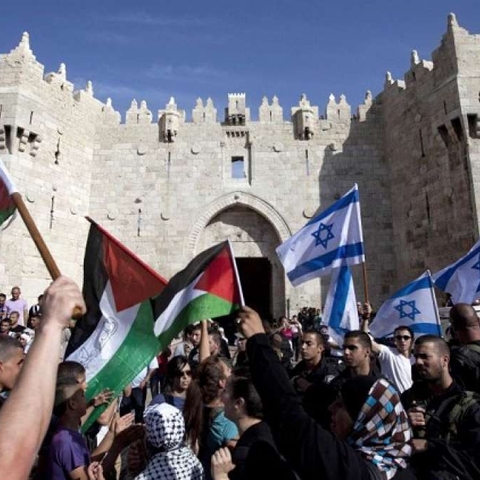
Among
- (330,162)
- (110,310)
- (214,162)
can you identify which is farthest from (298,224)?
(110,310)

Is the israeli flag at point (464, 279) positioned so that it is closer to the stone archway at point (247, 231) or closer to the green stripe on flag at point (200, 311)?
the green stripe on flag at point (200, 311)

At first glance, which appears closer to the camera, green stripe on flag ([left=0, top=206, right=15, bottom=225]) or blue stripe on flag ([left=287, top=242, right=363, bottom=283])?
green stripe on flag ([left=0, top=206, right=15, bottom=225])

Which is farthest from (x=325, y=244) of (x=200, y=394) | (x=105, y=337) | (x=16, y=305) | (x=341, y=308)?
(x=16, y=305)

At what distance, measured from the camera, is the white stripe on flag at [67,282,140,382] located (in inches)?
122

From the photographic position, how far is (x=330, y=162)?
15.9 metres

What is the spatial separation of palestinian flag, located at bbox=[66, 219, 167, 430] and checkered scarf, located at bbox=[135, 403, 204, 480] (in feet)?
2.39

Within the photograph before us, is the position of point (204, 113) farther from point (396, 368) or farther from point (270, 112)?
point (396, 368)

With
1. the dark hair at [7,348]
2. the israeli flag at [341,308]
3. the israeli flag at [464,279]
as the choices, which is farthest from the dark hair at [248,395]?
the israeli flag at [464,279]

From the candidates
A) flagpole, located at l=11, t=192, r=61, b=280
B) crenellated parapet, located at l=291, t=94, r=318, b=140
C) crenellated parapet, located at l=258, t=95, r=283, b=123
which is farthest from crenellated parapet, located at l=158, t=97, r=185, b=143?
flagpole, located at l=11, t=192, r=61, b=280

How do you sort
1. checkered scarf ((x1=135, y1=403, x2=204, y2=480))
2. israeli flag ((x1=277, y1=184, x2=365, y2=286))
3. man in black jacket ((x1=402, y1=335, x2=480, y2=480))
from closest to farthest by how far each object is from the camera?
1. man in black jacket ((x1=402, y1=335, x2=480, y2=480))
2. checkered scarf ((x1=135, y1=403, x2=204, y2=480))
3. israeli flag ((x1=277, y1=184, x2=365, y2=286))

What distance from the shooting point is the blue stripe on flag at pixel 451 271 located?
5951 mm

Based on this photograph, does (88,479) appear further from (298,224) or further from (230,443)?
(298,224)

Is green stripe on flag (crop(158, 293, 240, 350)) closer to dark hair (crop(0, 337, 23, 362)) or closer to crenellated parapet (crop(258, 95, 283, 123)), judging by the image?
dark hair (crop(0, 337, 23, 362))

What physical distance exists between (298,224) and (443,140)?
5.26 meters
